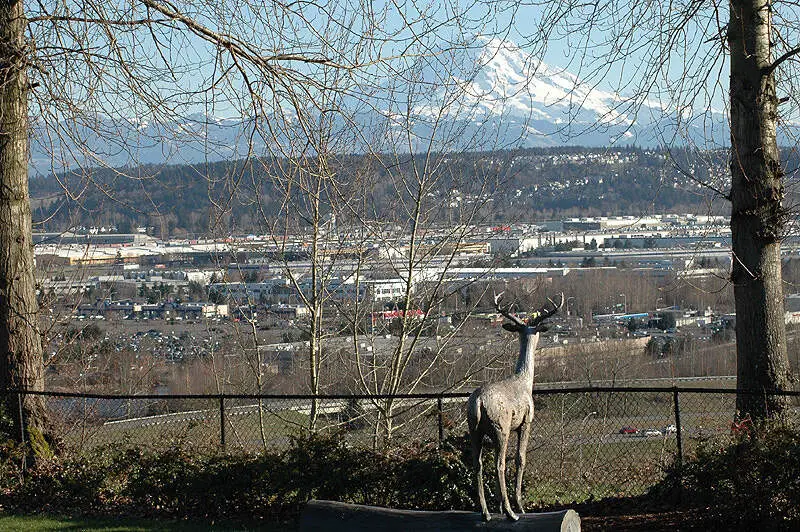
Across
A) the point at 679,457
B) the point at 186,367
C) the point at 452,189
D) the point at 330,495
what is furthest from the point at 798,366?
the point at 330,495

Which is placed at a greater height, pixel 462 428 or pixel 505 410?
pixel 505 410

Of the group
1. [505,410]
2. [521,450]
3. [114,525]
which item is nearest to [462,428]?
[114,525]

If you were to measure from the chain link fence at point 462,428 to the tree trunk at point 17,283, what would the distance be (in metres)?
0.43

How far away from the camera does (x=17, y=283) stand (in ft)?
34.8

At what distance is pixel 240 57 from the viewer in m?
9.05

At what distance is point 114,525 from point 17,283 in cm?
364

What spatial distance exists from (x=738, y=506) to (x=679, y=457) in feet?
3.59

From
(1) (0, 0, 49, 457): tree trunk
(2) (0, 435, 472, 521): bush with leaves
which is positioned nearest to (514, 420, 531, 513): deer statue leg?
(2) (0, 435, 472, 521): bush with leaves

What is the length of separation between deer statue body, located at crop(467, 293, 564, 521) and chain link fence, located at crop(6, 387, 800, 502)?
5.51ft

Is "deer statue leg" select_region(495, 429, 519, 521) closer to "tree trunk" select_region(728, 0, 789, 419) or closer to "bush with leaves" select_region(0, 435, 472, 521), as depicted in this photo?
"bush with leaves" select_region(0, 435, 472, 521)

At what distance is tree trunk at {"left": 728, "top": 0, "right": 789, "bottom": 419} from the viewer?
8695 mm

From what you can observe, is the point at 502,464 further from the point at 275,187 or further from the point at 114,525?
the point at 275,187

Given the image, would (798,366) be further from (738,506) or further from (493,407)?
(493,407)

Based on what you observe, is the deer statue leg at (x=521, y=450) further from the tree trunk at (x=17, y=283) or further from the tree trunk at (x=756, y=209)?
the tree trunk at (x=17, y=283)
